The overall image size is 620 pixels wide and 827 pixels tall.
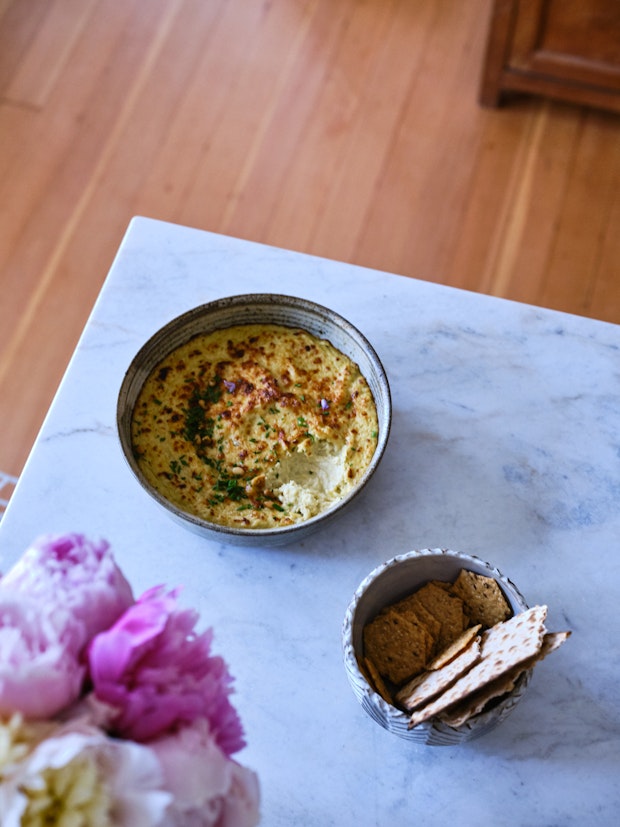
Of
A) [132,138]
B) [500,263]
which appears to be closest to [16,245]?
[132,138]

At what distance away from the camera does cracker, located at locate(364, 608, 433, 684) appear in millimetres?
989

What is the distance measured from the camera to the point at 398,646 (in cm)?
100

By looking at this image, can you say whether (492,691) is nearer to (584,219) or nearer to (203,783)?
(203,783)

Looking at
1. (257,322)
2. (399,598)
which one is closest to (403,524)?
(399,598)

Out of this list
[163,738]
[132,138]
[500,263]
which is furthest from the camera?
[132,138]

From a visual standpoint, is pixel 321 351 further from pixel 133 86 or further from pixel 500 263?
pixel 133 86

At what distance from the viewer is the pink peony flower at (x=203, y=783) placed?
59 centimetres

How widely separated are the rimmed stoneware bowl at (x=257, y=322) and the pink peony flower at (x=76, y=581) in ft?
1.13

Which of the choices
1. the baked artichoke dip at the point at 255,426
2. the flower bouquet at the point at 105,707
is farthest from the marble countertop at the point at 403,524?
the flower bouquet at the point at 105,707

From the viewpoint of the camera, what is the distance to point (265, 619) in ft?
3.60

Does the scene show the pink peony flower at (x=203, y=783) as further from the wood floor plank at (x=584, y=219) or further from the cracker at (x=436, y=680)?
the wood floor plank at (x=584, y=219)

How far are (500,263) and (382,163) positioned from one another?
43 centimetres

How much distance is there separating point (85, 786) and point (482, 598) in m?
0.56

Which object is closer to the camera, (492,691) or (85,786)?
(85,786)
